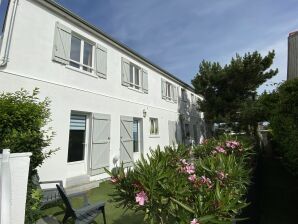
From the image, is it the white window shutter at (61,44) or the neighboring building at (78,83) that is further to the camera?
the white window shutter at (61,44)

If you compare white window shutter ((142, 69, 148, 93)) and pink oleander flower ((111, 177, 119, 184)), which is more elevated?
white window shutter ((142, 69, 148, 93))

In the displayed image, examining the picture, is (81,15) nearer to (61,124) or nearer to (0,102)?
(61,124)

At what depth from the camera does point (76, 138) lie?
850 centimetres

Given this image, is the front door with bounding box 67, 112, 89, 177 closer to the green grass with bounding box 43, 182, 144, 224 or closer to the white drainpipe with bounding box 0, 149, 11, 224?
A: the green grass with bounding box 43, 182, 144, 224

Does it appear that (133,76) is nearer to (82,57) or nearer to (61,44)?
(82,57)

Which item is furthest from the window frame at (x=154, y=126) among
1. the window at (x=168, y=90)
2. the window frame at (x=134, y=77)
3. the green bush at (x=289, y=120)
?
the green bush at (x=289, y=120)

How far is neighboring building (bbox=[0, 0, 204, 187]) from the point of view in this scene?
6797 mm

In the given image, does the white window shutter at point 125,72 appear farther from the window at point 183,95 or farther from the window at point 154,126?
the window at point 183,95

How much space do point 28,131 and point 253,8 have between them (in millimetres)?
7912

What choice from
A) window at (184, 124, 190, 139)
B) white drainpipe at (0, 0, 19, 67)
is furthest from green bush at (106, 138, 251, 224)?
window at (184, 124, 190, 139)

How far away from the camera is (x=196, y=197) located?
115 inches

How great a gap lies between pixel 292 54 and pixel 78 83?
13790mm

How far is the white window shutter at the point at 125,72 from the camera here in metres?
11.4

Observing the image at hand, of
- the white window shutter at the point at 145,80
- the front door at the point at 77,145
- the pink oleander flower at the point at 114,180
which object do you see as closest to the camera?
the pink oleander flower at the point at 114,180
